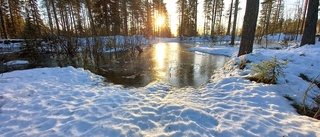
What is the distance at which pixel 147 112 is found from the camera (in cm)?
264

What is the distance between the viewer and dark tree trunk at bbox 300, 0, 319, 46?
235 inches

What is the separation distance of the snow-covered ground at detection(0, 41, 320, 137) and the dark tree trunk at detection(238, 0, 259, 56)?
168 centimetres

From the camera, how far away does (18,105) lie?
2.76 meters

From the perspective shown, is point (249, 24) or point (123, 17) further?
point (123, 17)

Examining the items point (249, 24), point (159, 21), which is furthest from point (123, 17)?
point (249, 24)

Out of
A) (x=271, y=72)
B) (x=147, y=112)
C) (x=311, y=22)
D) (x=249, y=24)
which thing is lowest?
(x=147, y=112)

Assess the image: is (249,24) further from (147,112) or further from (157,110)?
(147,112)

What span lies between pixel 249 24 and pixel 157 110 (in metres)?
4.88

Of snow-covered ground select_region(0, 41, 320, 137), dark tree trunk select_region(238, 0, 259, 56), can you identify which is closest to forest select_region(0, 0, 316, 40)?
snow-covered ground select_region(0, 41, 320, 137)

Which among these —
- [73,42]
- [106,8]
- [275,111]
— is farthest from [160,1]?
[275,111]

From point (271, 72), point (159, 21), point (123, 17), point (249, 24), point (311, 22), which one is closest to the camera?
point (271, 72)

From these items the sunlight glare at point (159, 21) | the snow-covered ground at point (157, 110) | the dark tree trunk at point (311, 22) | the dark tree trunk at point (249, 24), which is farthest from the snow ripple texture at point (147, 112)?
the sunlight glare at point (159, 21)

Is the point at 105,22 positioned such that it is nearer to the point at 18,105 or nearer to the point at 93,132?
the point at 18,105

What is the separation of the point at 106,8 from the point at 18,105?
16.6 m
